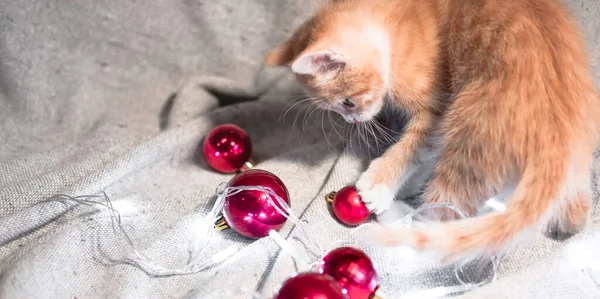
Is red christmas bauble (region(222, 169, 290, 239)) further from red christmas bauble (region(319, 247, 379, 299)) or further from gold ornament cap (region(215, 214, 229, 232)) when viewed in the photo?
red christmas bauble (region(319, 247, 379, 299))

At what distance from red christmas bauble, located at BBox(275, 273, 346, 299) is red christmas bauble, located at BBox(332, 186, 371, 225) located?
0.22 metres

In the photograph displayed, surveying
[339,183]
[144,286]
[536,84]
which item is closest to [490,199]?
[536,84]

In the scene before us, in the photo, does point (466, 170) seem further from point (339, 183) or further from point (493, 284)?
point (339, 183)

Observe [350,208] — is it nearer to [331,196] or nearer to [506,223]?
[331,196]

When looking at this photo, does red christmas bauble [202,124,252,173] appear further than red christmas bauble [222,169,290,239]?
Yes

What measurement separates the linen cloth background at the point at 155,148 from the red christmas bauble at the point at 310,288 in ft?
0.29

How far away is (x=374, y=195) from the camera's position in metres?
0.86

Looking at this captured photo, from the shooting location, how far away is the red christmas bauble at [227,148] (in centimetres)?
99

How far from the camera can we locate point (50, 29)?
1.08m

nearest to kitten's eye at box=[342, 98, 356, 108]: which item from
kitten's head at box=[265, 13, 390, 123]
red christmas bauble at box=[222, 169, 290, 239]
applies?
kitten's head at box=[265, 13, 390, 123]

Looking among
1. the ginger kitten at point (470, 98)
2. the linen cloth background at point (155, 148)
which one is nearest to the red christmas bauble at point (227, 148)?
the linen cloth background at point (155, 148)

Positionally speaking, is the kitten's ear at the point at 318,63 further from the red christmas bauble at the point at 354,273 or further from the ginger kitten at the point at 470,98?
the red christmas bauble at the point at 354,273

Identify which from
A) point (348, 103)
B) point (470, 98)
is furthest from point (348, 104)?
point (470, 98)

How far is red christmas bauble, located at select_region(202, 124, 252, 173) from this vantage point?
38.8 inches
